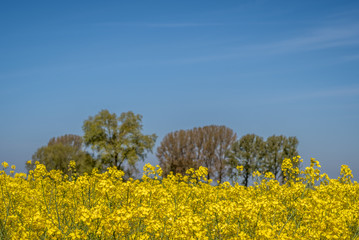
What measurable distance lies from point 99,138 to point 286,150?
26.2 m

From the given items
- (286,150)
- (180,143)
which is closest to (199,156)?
(180,143)

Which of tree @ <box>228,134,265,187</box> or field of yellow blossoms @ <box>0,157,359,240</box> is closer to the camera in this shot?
field of yellow blossoms @ <box>0,157,359,240</box>

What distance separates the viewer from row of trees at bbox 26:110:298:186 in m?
50.0

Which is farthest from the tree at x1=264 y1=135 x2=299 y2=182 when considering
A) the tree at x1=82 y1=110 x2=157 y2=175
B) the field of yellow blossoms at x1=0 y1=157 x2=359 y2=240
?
the field of yellow blossoms at x1=0 y1=157 x2=359 y2=240

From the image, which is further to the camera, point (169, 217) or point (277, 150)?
point (277, 150)

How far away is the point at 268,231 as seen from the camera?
18.3ft

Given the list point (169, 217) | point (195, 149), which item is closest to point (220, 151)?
point (195, 149)

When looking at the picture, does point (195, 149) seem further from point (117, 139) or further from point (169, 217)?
point (169, 217)

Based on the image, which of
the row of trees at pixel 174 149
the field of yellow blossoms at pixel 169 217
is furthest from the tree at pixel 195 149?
the field of yellow blossoms at pixel 169 217

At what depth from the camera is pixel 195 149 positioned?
57.1m

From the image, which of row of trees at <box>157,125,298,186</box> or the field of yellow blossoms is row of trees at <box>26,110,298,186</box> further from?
the field of yellow blossoms

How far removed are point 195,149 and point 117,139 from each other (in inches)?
500

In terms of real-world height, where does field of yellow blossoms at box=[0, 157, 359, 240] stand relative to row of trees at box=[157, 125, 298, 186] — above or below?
below

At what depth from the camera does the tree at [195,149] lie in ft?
182
